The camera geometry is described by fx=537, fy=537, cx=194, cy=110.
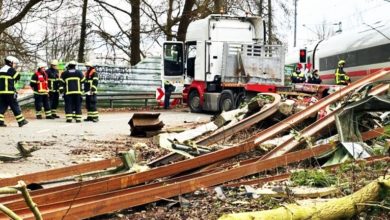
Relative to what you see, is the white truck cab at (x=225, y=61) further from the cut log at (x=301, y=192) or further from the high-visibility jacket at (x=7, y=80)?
the cut log at (x=301, y=192)

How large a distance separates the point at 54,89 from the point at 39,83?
61 cm

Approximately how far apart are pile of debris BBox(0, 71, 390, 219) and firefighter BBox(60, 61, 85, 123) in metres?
7.96

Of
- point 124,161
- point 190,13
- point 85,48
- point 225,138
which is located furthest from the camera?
point 85,48

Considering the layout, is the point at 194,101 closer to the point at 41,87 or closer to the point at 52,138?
the point at 41,87

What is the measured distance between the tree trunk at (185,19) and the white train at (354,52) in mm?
6847

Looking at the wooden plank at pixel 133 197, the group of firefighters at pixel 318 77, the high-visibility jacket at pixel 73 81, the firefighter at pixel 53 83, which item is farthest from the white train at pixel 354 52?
the wooden plank at pixel 133 197

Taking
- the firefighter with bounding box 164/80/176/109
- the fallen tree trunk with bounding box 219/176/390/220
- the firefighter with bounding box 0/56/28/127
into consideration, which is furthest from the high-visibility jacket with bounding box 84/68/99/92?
the fallen tree trunk with bounding box 219/176/390/220

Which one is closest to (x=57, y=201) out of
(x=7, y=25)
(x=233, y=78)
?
(x=233, y=78)

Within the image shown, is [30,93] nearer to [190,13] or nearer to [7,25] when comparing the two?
[7,25]

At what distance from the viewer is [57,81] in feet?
54.1

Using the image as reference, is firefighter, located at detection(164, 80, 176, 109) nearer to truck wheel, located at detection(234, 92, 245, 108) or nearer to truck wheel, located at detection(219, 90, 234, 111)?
truck wheel, located at detection(219, 90, 234, 111)

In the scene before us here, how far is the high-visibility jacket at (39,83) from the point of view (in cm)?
1583

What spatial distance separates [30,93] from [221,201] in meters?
19.2

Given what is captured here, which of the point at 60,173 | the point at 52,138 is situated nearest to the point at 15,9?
the point at 52,138
